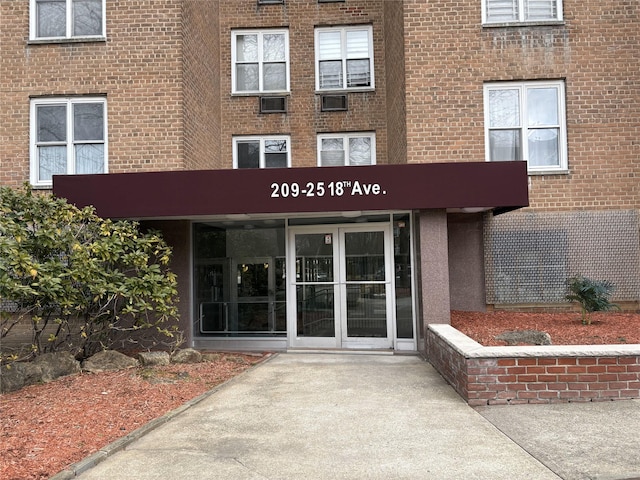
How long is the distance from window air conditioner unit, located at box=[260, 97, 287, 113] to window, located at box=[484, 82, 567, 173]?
524cm

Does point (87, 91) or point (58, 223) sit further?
point (87, 91)

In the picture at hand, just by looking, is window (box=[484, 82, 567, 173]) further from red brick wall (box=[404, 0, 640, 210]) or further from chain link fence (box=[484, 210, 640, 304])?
chain link fence (box=[484, 210, 640, 304])

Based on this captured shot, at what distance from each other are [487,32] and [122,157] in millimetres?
8202

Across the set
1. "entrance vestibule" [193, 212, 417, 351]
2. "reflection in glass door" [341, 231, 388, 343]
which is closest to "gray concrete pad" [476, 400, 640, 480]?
"entrance vestibule" [193, 212, 417, 351]

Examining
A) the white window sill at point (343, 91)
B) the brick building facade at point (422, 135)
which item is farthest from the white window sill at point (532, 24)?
the white window sill at point (343, 91)

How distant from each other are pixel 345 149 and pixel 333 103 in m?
1.23

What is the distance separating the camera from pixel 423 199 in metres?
8.93

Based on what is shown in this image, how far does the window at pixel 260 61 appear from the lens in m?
14.3

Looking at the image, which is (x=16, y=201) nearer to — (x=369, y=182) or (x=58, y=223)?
(x=58, y=223)

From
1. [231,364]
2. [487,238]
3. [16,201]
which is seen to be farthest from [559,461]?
[16,201]

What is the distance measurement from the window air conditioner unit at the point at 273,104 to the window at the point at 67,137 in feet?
13.3

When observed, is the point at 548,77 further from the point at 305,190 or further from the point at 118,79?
the point at 118,79

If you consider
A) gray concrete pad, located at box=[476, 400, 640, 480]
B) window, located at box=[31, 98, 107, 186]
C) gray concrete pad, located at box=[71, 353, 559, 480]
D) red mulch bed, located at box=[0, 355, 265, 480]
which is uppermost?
window, located at box=[31, 98, 107, 186]

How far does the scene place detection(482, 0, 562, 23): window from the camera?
1159 centimetres
